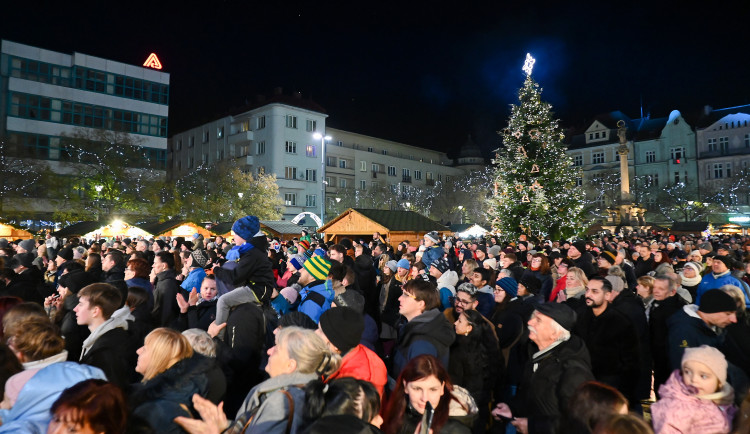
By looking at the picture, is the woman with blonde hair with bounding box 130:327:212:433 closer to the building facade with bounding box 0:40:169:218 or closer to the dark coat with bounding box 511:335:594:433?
the dark coat with bounding box 511:335:594:433

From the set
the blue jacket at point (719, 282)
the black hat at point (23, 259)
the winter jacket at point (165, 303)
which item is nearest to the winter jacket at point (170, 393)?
the winter jacket at point (165, 303)

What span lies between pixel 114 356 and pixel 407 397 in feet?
7.17

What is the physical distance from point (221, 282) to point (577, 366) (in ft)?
11.7

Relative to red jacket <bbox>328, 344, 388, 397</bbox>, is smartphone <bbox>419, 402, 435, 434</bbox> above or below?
below

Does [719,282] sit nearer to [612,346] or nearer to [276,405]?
[612,346]

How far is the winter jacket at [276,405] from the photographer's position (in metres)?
2.50

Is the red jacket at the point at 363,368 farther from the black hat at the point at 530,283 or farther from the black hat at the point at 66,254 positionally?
the black hat at the point at 66,254

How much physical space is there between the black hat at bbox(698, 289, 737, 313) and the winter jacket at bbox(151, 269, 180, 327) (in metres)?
5.91

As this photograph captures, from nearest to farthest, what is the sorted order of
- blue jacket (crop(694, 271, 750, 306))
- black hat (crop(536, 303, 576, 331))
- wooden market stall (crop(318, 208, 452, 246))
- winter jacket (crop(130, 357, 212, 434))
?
winter jacket (crop(130, 357, 212, 434)) < black hat (crop(536, 303, 576, 331)) < blue jacket (crop(694, 271, 750, 306)) < wooden market stall (crop(318, 208, 452, 246))

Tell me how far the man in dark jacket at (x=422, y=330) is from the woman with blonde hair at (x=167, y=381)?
1.72 metres

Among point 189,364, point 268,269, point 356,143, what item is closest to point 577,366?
point 189,364

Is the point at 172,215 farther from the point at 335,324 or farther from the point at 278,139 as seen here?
the point at 335,324

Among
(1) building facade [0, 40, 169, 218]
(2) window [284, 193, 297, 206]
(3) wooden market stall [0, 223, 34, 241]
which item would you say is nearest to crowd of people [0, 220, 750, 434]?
(3) wooden market stall [0, 223, 34, 241]

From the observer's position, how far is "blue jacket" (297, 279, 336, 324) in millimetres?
5125
